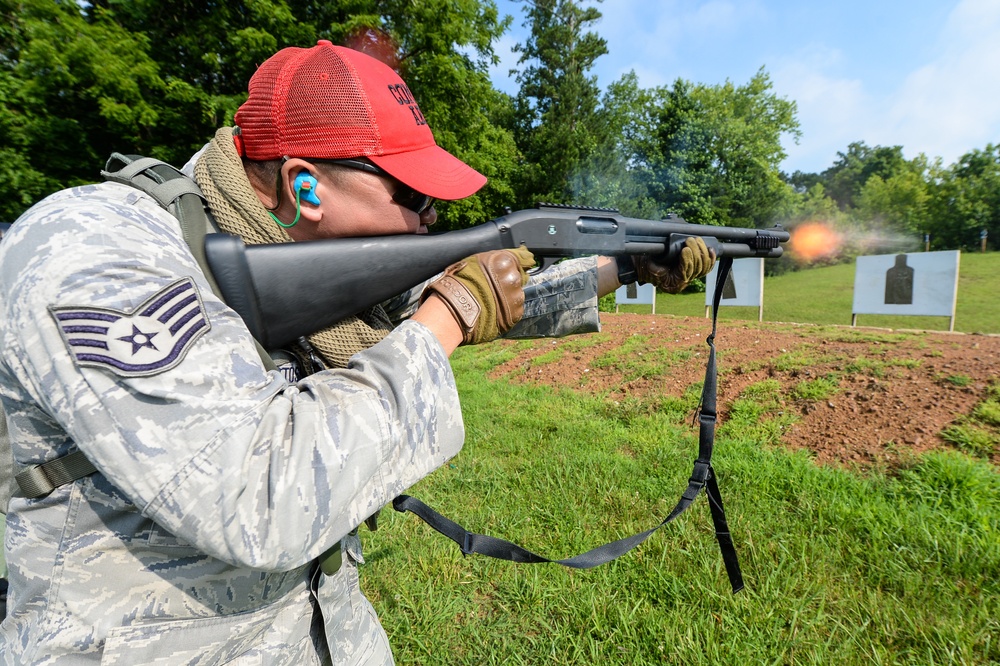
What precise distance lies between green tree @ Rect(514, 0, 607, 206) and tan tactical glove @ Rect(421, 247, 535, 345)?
2473 cm

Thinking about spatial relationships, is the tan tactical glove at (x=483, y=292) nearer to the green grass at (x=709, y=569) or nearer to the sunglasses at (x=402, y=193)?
the sunglasses at (x=402, y=193)

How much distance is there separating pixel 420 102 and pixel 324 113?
42.8ft

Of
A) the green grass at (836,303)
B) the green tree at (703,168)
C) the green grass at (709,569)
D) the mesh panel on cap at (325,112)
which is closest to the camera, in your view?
the mesh panel on cap at (325,112)

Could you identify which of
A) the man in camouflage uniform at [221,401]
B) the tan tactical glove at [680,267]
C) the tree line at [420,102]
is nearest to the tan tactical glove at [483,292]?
the man in camouflage uniform at [221,401]

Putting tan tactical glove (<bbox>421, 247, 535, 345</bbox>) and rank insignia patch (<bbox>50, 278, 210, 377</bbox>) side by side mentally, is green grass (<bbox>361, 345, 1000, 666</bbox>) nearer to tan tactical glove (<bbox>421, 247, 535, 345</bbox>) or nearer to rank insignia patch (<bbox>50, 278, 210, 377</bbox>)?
tan tactical glove (<bbox>421, 247, 535, 345</bbox>)

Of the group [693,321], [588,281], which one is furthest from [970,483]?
[693,321]

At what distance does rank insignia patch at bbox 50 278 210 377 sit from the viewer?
788 mm

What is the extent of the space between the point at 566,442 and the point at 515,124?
27198mm

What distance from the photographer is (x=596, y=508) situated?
3.39m

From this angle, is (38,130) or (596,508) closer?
(596,508)

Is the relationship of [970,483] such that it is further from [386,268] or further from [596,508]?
[386,268]

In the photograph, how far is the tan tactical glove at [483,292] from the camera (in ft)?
4.49

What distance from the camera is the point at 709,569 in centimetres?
266

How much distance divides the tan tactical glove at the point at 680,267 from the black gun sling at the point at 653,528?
15cm
